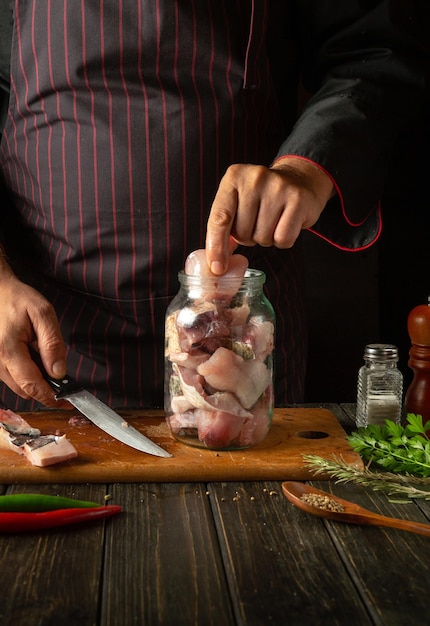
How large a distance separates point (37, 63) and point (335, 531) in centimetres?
122

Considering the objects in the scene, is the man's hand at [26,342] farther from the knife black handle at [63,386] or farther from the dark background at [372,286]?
the dark background at [372,286]

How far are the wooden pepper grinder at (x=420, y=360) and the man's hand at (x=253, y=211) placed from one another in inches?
11.3

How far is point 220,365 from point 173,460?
18cm

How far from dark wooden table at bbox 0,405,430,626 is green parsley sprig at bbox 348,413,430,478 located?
109mm

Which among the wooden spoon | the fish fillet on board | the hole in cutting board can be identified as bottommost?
the hole in cutting board

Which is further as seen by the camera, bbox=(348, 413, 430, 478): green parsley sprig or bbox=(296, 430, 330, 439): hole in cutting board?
bbox=(296, 430, 330, 439): hole in cutting board

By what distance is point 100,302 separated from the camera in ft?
6.32

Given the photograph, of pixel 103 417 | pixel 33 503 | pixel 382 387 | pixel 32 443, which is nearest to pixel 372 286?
pixel 382 387

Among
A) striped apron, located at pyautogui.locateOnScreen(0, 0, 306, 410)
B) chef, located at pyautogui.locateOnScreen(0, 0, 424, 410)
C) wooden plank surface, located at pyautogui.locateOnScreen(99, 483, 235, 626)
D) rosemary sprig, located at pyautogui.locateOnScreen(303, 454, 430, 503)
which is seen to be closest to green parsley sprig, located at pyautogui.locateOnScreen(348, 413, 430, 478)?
rosemary sprig, located at pyautogui.locateOnScreen(303, 454, 430, 503)

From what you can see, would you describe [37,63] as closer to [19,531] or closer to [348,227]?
[348,227]

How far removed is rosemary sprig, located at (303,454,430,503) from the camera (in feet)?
4.42

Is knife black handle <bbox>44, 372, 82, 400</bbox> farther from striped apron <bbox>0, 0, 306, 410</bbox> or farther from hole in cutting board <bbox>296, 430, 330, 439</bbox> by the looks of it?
hole in cutting board <bbox>296, 430, 330, 439</bbox>

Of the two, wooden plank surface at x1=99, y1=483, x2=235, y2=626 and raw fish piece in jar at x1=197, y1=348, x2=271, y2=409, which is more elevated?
raw fish piece in jar at x1=197, y1=348, x2=271, y2=409

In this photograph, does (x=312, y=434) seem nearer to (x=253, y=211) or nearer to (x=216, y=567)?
(x=253, y=211)
